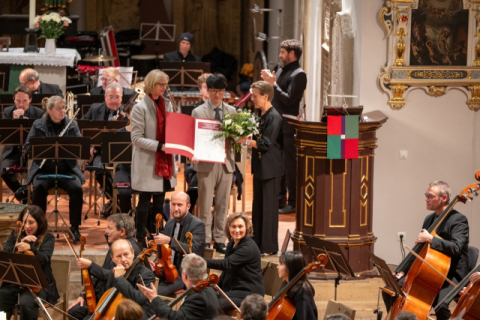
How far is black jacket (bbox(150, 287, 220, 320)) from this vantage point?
5129mm

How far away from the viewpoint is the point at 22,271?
5.80m

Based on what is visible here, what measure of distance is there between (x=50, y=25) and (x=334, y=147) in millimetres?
6715

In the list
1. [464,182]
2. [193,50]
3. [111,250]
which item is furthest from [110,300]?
[193,50]

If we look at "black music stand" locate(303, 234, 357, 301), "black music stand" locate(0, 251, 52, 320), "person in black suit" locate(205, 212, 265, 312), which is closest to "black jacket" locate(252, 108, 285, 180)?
"person in black suit" locate(205, 212, 265, 312)

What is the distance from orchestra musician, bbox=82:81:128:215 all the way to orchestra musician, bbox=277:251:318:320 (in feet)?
13.2

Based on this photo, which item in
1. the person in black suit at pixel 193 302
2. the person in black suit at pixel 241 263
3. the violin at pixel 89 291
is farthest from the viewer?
the person in black suit at pixel 241 263

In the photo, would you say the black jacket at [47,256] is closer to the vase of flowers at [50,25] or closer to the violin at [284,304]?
the violin at [284,304]

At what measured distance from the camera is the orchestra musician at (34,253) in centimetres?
623

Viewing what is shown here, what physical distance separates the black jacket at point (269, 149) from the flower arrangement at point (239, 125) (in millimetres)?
158

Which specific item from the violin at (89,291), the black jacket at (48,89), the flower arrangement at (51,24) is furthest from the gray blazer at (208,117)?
the flower arrangement at (51,24)

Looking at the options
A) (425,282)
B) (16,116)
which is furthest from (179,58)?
(425,282)

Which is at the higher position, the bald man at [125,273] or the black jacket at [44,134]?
the black jacket at [44,134]

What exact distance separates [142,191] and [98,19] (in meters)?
11.6

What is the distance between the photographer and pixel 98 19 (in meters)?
18.1
